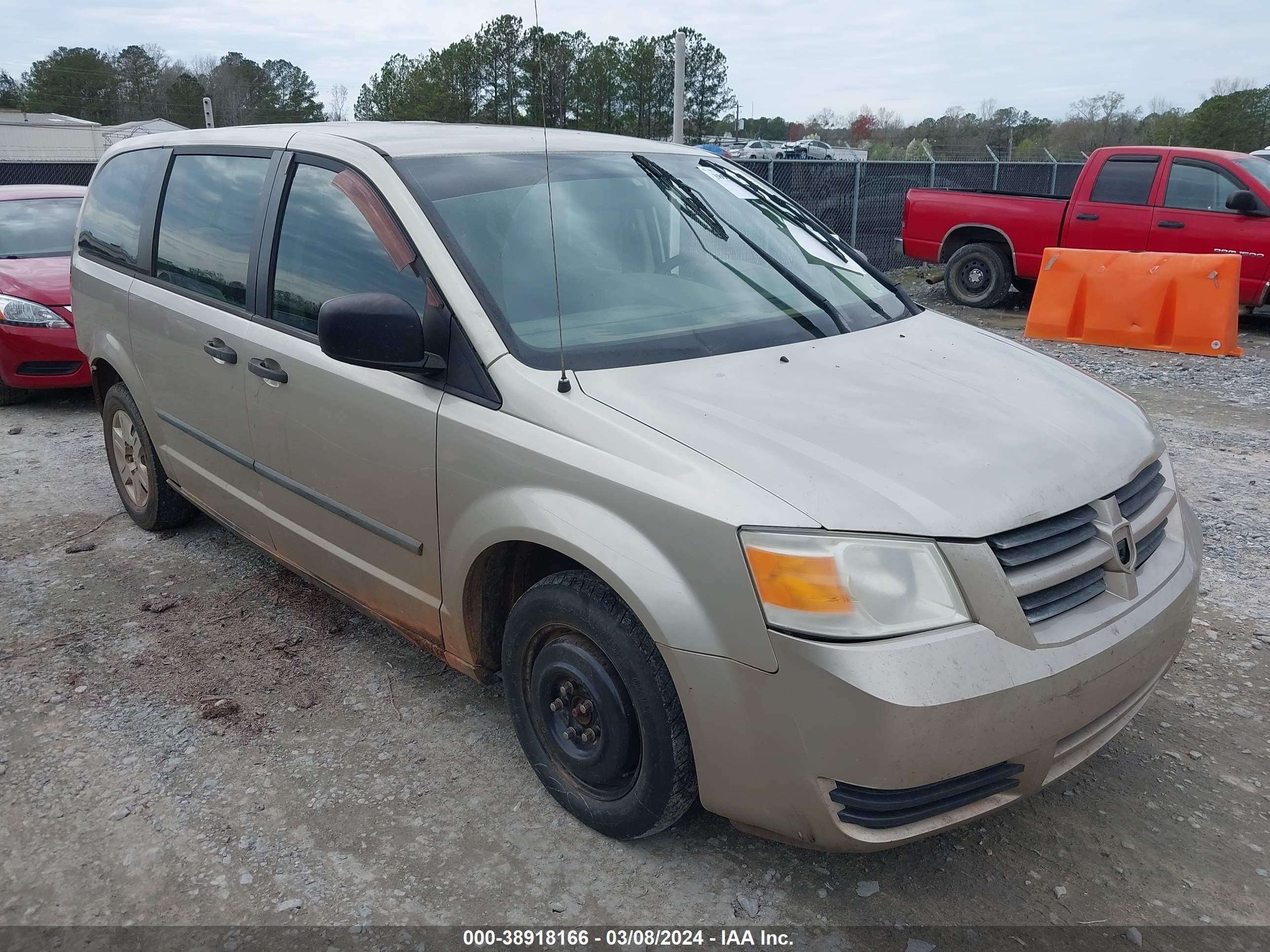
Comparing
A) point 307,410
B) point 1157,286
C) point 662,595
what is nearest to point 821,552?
point 662,595

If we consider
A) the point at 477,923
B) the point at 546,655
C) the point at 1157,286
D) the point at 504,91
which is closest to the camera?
the point at 477,923

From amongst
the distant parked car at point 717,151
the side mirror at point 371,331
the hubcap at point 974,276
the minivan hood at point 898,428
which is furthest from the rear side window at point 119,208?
the hubcap at point 974,276

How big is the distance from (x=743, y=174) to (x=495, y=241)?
1476 mm

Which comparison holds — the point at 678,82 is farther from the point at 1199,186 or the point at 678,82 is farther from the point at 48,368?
the point at 48,368

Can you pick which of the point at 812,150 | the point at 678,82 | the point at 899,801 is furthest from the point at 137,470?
the point at 812,150

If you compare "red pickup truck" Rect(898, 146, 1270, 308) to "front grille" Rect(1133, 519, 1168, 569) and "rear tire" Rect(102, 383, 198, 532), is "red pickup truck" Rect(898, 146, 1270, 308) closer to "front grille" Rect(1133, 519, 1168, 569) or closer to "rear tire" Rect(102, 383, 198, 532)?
"front grille" Rect(1133, 519, 1168, 569)

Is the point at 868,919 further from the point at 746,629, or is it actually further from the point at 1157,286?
the point at 1157,286

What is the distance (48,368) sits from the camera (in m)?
7.14

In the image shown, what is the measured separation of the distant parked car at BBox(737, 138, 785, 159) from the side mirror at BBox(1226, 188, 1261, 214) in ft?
77.3

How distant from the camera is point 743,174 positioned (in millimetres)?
3939

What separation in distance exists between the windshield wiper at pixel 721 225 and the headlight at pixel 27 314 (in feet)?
18.2

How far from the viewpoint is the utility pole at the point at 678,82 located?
1409 cm

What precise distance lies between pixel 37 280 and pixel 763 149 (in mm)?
37430

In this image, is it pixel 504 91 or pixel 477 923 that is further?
pixel 504 91
